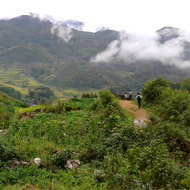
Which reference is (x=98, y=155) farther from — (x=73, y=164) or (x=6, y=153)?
(x=6, y=153)

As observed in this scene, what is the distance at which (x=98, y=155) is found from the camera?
29.4ft

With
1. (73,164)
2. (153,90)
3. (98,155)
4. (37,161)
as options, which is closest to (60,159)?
(73,164)

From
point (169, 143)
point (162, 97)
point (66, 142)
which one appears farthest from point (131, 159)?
point (162, 97)

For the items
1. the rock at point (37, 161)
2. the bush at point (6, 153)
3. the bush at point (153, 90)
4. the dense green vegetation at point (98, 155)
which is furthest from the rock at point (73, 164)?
the bush at point (153, 90)

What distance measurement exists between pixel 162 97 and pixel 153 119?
5427 mm

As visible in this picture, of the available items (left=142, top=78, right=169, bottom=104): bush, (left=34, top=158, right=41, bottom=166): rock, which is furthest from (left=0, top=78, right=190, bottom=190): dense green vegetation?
(left=142, top=78, right=169, bottom=104): bush

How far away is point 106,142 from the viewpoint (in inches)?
387

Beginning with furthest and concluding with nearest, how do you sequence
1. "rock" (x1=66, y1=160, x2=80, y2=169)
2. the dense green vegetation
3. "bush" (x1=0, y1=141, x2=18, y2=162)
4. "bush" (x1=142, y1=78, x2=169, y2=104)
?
"bush" (x1=142, y1=78, x2=169, y2=104) → "bush" (x1=0, y1=141, x2=18, y2=162) → "rock" (x1=66, y1=160, x2=80, y2=169) → the dense green vegetation

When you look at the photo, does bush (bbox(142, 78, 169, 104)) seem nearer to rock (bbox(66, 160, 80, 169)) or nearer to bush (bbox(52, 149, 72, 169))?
rock (bbox(66, 160, 80, 169))

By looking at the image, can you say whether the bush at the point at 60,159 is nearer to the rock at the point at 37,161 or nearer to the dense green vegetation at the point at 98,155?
the dense green vegetation at the point at 98,155

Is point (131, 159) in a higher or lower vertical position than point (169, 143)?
higher

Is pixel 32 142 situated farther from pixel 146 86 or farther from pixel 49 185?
pixel 146 86

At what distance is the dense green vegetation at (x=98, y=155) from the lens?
247 inches

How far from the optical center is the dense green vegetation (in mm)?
6277
